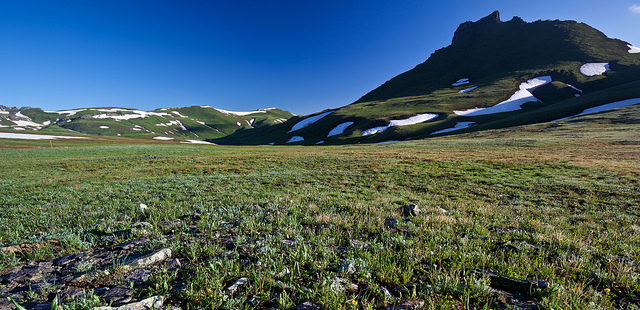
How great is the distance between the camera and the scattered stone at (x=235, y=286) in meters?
3.38

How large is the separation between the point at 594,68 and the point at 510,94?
69.7 m

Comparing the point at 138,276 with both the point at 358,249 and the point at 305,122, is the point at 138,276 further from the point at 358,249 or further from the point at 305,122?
the point at 305,122

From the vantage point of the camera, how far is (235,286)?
3.45m

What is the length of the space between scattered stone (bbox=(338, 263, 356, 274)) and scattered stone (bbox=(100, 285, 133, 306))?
314 centimetres

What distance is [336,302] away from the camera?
3.15m

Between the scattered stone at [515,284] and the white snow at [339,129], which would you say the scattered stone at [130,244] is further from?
the white snow at [339,129]

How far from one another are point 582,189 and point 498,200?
22.1 ft

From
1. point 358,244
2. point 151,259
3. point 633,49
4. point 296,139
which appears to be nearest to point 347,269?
point 358,244

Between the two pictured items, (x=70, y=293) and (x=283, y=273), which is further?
(x=283, y=273)

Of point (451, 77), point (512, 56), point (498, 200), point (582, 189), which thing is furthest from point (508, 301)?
point (512, 56)

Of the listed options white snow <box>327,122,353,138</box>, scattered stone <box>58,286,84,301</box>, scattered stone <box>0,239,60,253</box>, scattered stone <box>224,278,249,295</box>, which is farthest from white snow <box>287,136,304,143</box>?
scattered stone <box>58,286,84,301</box>

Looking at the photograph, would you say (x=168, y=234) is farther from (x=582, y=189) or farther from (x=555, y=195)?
(x=582, y=189)

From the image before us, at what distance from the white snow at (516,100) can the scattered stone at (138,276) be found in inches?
4845

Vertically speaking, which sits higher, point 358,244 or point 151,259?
point 151,259
